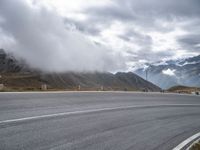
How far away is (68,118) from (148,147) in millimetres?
3677

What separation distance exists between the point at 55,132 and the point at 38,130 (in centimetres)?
45

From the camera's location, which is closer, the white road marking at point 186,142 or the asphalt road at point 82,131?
the asphalt road at point 82,131

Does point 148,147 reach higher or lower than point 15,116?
lower

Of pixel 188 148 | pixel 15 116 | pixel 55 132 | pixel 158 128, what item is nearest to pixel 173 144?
pixel 188 148

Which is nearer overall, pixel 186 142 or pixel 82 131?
pixel 82 131

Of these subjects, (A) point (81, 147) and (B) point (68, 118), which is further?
(B) point (68, 118)

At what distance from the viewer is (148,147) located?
27.1 ft

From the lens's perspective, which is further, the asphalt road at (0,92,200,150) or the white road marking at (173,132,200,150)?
the white road marking at (173,132,200,150)

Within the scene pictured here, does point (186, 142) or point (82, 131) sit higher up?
point (82, 131)

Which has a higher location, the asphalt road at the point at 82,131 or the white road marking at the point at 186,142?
the asphalt road at the point at 82,131

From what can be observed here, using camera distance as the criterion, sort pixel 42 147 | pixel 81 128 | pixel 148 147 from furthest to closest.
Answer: pixel 81 128 < pixel 148 147 < pixel 42 147

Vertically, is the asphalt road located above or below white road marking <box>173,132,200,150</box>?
above

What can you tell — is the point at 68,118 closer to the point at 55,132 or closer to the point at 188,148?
A: the point at 55,132

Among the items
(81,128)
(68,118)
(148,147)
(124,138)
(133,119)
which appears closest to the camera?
(148,147)
